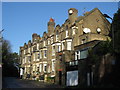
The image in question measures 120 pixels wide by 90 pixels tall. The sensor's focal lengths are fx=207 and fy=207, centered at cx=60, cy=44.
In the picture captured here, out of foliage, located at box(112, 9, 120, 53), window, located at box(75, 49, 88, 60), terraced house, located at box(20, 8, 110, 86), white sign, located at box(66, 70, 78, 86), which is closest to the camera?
foliage, located at box(112, 9, 120, 53)

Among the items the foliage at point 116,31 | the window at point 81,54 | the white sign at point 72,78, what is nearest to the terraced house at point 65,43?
the window at point 81,54

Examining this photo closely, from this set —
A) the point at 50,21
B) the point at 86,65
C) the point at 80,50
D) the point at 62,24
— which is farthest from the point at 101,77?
the point at 50,21

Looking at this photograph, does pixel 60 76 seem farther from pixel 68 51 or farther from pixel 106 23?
pixel 106 23

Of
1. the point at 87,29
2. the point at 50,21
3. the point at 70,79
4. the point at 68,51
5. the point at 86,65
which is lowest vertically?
the point at 70,79

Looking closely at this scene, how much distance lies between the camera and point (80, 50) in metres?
37.4

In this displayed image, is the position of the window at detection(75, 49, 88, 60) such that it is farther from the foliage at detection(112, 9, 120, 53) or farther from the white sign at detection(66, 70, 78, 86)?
the foliage at detection(112, 9, 120, 53)

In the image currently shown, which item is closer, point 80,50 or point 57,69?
point 80,50

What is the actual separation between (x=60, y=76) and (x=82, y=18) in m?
12.9

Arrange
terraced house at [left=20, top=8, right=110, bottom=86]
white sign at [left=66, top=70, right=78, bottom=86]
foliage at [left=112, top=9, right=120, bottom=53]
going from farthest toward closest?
terraced house at [left=20, top=8, right=110, bottom=86] < white sign at [left=66, top=70, right=78, bottom=86] < foliage at [left=112, top=9, right=120, bottom=53]

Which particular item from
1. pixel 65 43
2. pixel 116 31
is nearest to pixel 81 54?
pixel 116 31

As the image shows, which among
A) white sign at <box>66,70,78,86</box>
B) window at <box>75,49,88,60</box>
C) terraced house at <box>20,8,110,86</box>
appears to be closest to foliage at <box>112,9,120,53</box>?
terraced house at <box>20,8,110,86</box>

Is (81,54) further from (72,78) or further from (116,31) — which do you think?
(116,31)

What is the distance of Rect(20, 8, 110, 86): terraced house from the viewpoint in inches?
1529

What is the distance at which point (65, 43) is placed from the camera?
1751 inches
